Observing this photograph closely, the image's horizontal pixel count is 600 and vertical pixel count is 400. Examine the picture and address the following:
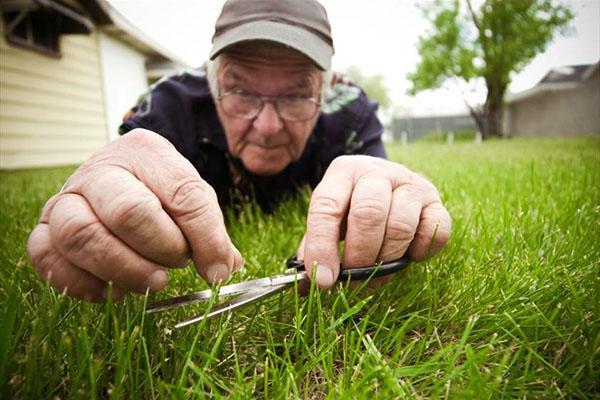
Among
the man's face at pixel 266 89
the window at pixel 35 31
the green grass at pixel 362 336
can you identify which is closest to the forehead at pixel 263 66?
the man's face at pixel 266 89

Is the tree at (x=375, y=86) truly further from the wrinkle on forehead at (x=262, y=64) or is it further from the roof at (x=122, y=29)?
the wrinkle on forehead at (x=262, y=64)

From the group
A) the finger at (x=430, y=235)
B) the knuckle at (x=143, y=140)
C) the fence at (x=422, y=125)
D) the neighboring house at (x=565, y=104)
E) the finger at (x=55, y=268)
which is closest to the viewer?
the finger at (x=55, y=268)

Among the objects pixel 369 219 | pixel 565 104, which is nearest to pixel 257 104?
pixel 369 219

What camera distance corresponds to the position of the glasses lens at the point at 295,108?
182 cm

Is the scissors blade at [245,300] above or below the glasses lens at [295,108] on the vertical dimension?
below

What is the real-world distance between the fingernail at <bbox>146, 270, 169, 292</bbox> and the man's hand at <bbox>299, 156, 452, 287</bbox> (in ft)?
1.10

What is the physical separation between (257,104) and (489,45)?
18.6 m

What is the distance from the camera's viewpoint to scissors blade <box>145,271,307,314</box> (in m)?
0.73

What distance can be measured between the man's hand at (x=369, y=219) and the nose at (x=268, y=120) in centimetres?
84

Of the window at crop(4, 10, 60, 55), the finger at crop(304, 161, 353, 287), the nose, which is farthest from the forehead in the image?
the window at crop(4, 10, 60, 55)

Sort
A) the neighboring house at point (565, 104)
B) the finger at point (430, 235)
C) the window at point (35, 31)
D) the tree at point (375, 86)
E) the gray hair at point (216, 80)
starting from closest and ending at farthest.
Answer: the finger at point (430, 235) → the gray hair at point (216, 80) → the neighboring house at point (565, 104) → the window at point (35, 31) → the tree at point (375, 86)

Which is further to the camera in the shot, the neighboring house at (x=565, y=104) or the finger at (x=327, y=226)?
Result: the neighboring house at (x=565, y=104)

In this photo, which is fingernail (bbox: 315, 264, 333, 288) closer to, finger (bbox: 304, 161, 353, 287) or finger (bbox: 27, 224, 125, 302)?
finger (bbox: 304, 161, 353, 287)

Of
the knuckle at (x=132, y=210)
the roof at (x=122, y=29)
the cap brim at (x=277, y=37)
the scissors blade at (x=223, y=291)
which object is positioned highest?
the roof at (x=122, y=29)
